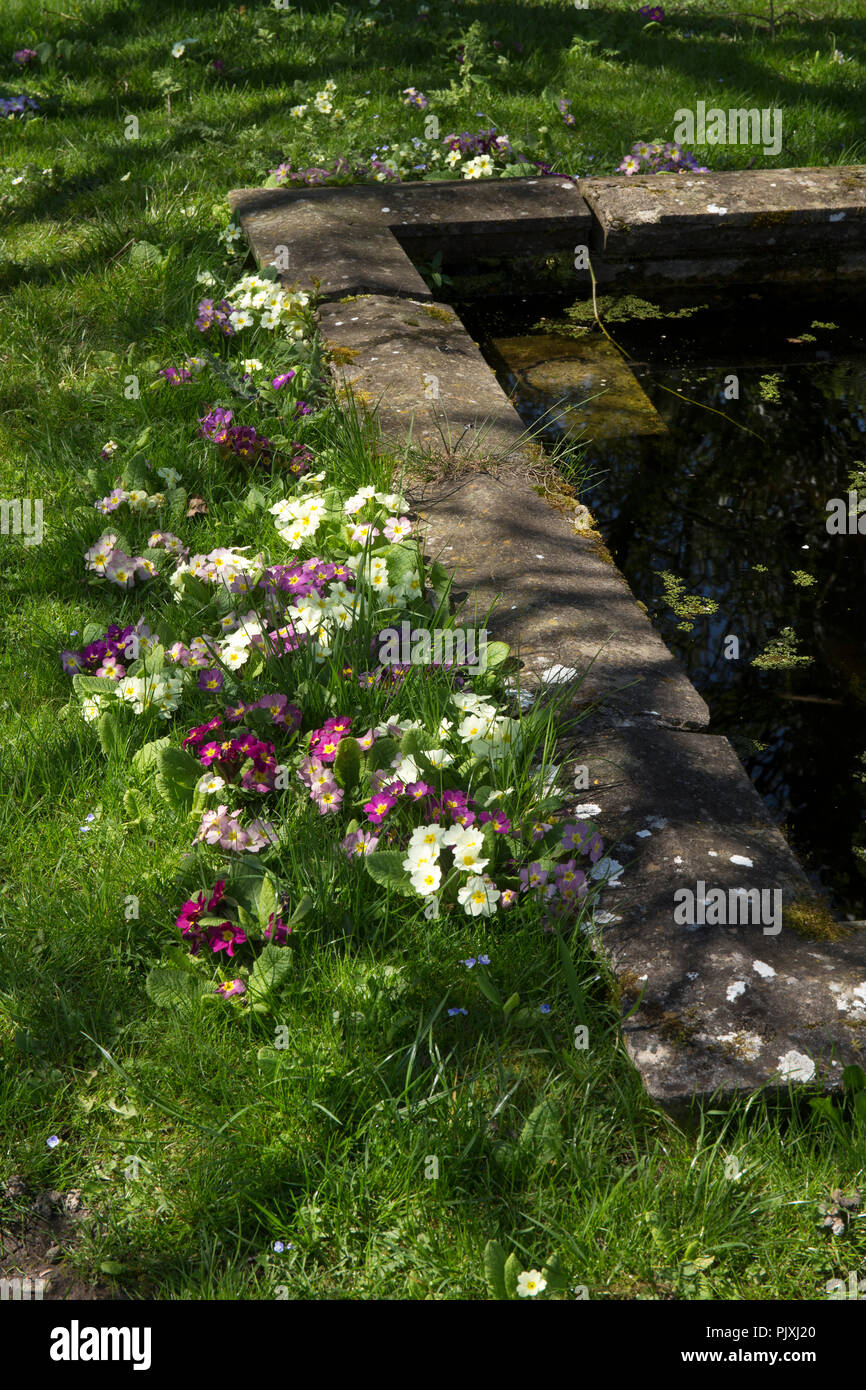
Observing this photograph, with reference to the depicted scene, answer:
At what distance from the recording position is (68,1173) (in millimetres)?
1888

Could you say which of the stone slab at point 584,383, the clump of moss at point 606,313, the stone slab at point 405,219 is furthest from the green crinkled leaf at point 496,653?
the clump of moss at point 606,313

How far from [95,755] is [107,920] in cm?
53

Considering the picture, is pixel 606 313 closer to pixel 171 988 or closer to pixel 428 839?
pixel 428 839

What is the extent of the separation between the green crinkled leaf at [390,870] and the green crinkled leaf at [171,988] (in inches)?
14.8

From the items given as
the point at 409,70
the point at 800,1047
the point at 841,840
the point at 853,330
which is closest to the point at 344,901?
the point at 800,1047

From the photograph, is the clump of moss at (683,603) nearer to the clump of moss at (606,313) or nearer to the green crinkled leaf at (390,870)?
the green crinkled leaf at (390,870)

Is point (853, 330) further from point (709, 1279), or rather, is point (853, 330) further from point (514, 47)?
point (709, 1279)

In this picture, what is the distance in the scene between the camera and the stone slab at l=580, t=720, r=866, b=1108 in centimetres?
187

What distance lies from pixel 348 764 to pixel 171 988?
0.59m

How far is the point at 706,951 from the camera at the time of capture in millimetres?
2020

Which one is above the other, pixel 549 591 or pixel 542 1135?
pixel 549 591

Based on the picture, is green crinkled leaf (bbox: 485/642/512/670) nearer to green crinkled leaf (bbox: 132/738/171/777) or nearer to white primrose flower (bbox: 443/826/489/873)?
white primrose flower (bbox: 443/826/489/873)

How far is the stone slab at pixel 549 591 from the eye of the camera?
2594 mm

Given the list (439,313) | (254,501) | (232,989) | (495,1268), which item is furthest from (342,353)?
(495,1268)
